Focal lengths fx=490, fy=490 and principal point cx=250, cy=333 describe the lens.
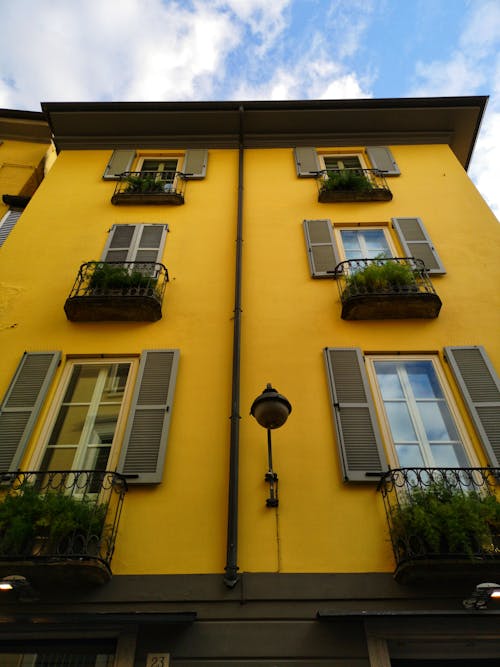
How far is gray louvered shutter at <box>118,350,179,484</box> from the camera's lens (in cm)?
590

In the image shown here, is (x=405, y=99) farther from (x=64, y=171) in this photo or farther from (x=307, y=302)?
(x=64, y=171)

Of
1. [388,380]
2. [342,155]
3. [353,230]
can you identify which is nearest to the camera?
[388,380]

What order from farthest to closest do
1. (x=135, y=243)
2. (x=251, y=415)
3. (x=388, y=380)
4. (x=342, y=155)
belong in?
(x=342, y=155) < (x=135, y=243) < (x=388, y=380) < (x=251, y=415)

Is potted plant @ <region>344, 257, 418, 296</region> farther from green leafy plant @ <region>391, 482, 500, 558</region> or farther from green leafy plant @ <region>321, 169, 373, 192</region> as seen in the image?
green leafy plant @ <region>391, 482, 500, 558</region>

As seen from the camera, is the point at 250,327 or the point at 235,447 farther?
the point at 250,327

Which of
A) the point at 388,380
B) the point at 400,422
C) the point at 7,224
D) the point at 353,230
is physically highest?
the point at 7,224

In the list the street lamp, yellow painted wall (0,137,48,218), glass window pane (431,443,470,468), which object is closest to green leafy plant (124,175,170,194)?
yellow painted wall (0,137,48,218)

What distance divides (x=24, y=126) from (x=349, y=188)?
30.7 feet

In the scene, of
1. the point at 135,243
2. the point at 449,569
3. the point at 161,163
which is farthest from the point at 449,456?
the point at 161,163

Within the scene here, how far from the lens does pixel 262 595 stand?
497 centimetres

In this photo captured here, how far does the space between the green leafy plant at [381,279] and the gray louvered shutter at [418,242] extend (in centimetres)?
78

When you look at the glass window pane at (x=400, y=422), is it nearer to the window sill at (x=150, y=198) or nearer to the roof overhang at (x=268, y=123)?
the window sill at (x=150, y=198)

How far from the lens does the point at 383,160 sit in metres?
11.3

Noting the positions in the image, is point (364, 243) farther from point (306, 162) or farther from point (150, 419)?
point (150, 419)
